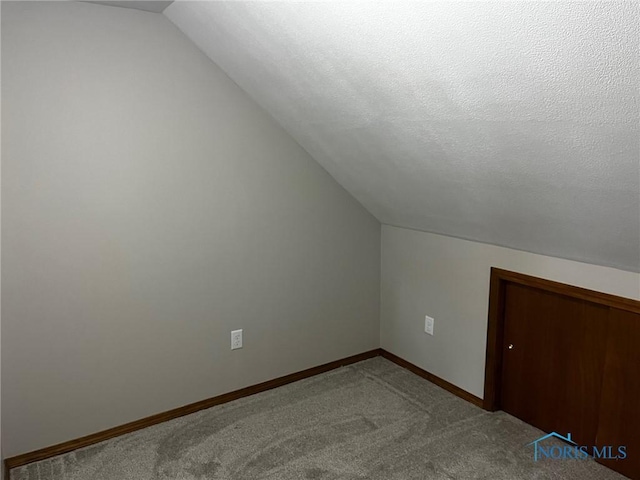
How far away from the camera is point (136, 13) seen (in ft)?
7.61

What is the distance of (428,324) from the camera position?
3107 mm

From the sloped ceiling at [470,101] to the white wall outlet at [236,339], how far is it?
1.09 m

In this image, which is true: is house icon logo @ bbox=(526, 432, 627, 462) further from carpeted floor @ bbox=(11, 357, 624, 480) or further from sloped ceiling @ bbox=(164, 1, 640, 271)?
sloped ceiling @ bbox=(164, 1, 640, 271)

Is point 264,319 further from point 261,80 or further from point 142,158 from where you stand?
point 261,80

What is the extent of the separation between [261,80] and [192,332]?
52.0 inches

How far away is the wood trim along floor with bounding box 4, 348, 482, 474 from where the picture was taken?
2332 mm

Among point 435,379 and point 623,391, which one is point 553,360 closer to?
point 623,391

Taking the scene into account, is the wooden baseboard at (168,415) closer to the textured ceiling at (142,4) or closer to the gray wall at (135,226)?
the gray wall at (135,226)

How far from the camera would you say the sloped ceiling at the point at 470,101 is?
131 cm

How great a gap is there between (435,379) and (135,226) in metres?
1.90

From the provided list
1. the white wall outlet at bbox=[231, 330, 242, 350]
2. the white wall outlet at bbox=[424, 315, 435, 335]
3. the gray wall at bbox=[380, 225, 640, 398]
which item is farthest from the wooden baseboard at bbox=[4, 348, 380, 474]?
the white wall outlet at bbox=[424, 315, 435, 335]

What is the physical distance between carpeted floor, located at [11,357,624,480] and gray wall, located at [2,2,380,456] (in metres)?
0.16

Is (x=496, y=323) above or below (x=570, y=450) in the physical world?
above

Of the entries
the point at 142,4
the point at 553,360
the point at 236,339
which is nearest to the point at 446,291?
the point at 553,360
